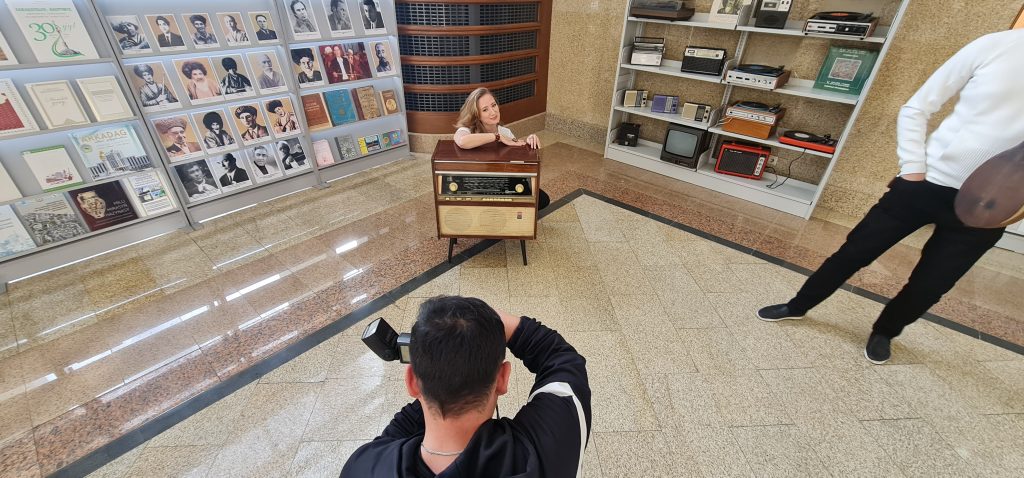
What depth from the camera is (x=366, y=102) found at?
12.2 ft

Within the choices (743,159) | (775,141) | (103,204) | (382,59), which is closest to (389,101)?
(382,59)

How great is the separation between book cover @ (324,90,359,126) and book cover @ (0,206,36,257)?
1.99 meters

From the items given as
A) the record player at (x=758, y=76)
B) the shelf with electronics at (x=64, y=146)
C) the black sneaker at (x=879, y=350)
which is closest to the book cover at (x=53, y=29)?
the shelf with electronics at (x=64, y=146)

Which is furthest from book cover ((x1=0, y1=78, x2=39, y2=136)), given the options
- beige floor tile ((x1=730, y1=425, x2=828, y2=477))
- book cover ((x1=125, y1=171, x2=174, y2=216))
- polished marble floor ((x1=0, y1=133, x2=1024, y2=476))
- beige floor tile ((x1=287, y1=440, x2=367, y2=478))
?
beige floor tile ((x1=730, y1=425, x2=828, y2=477))

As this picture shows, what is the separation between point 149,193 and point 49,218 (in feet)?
1.59

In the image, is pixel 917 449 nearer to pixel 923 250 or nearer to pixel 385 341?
pixel 923 250

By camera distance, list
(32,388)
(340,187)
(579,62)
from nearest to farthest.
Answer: (32,388) < (340,187) < (579,62)

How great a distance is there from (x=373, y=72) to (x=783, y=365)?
12.3ft

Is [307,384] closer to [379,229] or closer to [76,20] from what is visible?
[379,229]

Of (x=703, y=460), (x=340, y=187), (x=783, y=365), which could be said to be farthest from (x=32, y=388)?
(x=783, y=365)

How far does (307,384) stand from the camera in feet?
6.05

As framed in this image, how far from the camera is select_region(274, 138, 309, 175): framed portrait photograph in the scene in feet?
10.9

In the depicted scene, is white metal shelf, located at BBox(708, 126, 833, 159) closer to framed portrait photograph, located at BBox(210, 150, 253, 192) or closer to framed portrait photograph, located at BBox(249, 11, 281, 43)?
framed portrait photograph, located at BBox(249, 11, 281, 43)

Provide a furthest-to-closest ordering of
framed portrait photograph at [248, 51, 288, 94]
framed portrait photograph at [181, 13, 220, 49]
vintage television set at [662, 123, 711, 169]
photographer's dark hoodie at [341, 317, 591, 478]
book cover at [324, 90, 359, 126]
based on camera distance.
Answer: vintage television set at [662, 123, 711, 169] → book cover at [324, 90, 359, 126] → framed portrait photograph at [248, 51, 288, 94] → framed portrait photograph at [181, 13, 220, 49] → photographer's dark hoodie at [341, 317, 591, 478]
